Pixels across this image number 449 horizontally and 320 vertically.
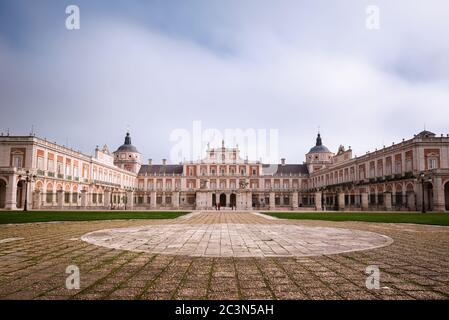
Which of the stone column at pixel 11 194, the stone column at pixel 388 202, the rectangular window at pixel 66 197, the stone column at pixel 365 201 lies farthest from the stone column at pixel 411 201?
the stone column at pixel 11 194

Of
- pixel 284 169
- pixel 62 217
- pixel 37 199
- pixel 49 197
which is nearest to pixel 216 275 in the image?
pixel 62 217

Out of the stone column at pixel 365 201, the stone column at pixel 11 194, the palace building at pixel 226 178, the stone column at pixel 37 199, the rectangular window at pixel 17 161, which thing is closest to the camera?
the stone column at pixel 11 194

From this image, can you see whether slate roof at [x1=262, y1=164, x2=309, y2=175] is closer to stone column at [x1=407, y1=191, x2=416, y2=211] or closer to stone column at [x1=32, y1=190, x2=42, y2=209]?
stone column at [x1=407, y1=191, x2=416, y2=211]

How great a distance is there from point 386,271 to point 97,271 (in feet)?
14.3

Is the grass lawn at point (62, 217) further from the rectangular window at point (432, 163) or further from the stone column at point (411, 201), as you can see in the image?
the rectangular window at point (432, 163)

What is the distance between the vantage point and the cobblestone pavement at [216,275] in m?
3.97

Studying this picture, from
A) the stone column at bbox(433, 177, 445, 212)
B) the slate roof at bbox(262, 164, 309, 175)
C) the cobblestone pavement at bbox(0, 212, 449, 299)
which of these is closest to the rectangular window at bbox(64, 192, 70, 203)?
the cobblestone pavement at bbox(0, 212, 449, 299)

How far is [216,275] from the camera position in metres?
4.89

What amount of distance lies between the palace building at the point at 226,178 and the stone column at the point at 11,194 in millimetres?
97

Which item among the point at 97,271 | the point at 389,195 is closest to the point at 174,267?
the point at 97,271

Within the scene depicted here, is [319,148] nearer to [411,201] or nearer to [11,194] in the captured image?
[411,201]

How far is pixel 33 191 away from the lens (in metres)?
38.5

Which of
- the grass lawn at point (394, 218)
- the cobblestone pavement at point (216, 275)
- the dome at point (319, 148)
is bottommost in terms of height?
the grass lawn at point (394, 218)
